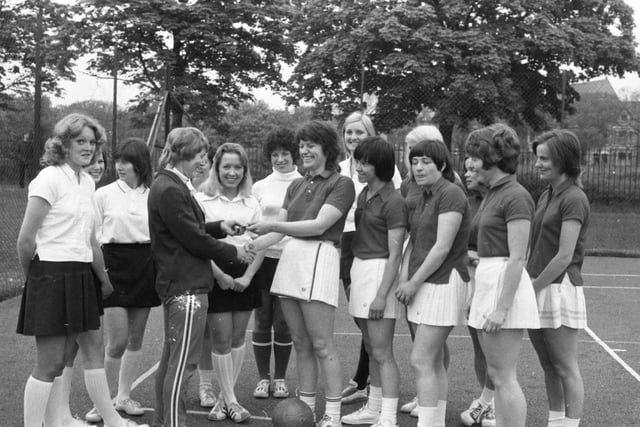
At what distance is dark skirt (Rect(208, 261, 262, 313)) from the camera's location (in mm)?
4750

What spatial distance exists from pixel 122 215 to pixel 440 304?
2.14m

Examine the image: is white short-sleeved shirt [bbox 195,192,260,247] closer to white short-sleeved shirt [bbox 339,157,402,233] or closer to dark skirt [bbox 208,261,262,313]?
dark skirt [bbox 208,261,262,313]

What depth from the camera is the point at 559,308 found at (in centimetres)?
396

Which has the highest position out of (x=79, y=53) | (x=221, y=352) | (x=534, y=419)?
(x=79, y=53)

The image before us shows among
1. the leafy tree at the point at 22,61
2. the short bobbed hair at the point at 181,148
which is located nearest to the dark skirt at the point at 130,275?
the short bobbed hair at the point at 181,148

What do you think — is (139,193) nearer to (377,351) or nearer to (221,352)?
(221,352)

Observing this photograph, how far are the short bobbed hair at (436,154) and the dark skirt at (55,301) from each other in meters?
2.03

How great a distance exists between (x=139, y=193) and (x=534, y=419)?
3046 millimetres

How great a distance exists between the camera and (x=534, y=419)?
4.84 meters

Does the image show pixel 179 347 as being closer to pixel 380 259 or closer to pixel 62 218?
pixel 62 218

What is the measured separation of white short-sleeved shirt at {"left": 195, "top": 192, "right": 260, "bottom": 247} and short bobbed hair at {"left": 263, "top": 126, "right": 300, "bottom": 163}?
1.70 ft

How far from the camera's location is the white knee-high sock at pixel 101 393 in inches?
167

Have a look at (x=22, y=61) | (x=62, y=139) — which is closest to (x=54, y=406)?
(x=62, y=139)

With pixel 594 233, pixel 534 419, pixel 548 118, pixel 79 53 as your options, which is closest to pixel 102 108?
pixel 534 419
